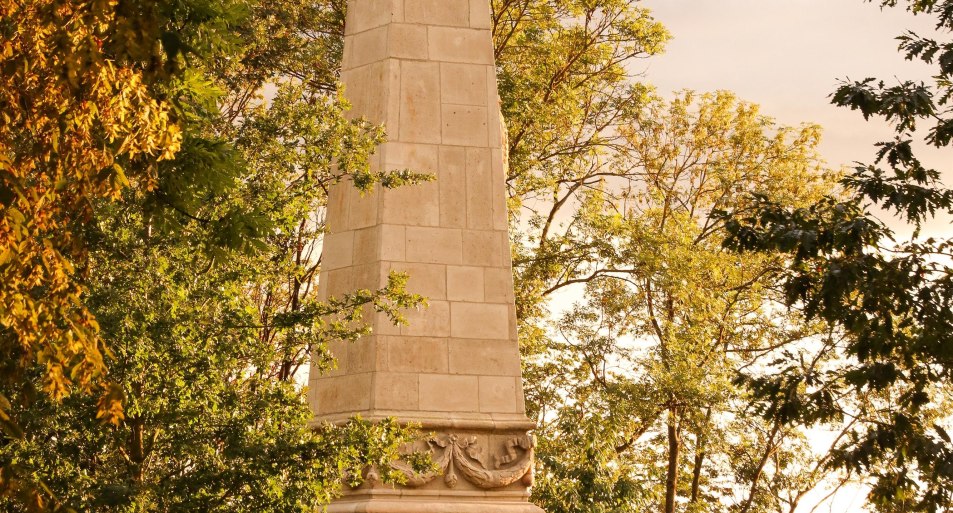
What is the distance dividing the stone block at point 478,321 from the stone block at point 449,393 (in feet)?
1.41

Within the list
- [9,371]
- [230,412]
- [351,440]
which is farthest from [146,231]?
[9,371]

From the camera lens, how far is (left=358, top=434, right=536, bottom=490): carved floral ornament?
469 inches

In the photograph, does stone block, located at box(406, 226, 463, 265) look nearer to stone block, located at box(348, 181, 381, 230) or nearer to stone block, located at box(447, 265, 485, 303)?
stone block, located at box(447, 265, 485, 303)

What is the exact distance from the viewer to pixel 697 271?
74.5 ft

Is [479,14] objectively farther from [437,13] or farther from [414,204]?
[414,204]

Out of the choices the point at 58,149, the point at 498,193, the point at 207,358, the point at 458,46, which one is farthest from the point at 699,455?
the point at 58,149

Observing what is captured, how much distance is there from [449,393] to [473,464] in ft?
2.25

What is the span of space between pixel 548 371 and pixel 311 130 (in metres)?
11.7

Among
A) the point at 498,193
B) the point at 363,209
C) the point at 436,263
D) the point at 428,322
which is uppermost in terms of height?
the point at 498,193

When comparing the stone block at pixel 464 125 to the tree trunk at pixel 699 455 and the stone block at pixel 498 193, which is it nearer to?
the stone block at pixel 498 193

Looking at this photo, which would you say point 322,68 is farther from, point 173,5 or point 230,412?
point 173,5

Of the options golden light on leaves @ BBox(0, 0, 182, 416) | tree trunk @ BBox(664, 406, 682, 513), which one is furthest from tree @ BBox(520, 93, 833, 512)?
golden light on leaves @ BBox(0, 0, 182, 416)

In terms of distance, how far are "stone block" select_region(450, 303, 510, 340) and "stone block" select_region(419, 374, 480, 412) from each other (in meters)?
0.43

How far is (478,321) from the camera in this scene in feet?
40.9
